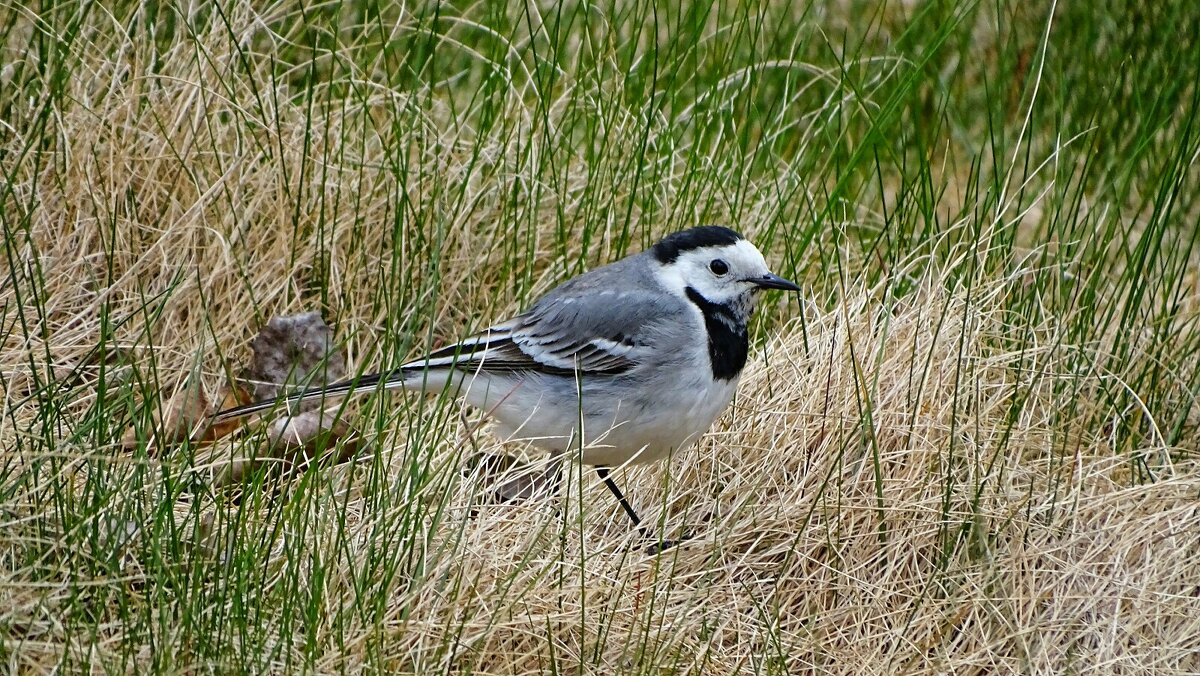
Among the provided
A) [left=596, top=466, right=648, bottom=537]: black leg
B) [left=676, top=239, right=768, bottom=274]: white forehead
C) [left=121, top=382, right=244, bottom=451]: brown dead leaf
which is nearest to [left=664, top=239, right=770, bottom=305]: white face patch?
[left=676, top=239, right=768, bottom=274]: white forehead

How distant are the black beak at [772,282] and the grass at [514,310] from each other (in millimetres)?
225

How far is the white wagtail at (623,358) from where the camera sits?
397 cm

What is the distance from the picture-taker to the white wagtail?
3.97 metres

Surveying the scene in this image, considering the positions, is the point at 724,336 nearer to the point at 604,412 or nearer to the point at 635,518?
the point at 604,412

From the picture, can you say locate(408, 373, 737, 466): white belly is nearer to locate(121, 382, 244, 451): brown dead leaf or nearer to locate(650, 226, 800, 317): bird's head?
locate(650, 226, 800, 317): bird's head

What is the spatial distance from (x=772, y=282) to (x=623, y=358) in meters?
0.48

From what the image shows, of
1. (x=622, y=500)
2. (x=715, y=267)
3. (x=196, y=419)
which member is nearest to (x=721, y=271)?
(x=715, y=267)

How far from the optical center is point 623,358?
4090 mm

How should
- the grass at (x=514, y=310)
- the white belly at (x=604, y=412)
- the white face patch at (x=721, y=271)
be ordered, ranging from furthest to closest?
the white face patch at (x=721, y=271), the white belly at (x=604, y=412), the grass at (x=514, y=310)

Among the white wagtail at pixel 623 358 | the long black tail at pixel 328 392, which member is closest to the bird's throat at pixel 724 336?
the white wagtail at pixel 623 358

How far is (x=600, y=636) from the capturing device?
320 centimetres

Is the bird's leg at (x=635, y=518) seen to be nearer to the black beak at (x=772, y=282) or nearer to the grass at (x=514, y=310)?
the grass at (x=514, y=310)

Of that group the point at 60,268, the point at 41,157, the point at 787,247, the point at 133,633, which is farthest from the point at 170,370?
the point at 787,247

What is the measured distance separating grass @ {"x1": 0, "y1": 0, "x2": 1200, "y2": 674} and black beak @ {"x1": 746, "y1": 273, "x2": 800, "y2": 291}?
225mm
